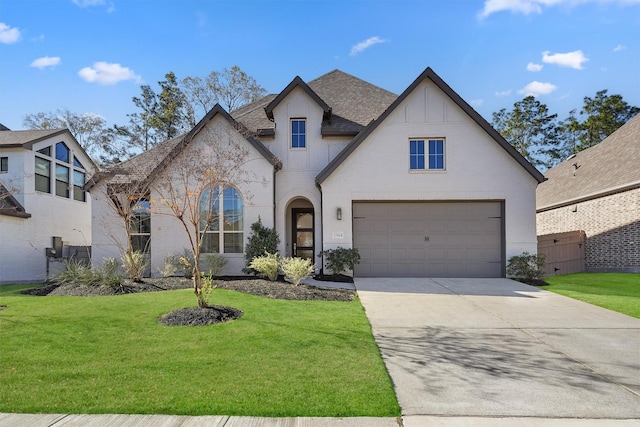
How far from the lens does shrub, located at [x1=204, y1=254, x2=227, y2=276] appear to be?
1254 cm

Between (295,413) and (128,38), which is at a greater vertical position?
(128,38)

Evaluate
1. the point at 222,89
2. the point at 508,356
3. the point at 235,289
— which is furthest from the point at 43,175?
the point at 508,356

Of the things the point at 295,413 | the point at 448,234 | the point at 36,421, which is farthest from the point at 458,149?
the point at 36,421

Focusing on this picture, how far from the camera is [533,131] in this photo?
38.5m

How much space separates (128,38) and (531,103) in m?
39.2

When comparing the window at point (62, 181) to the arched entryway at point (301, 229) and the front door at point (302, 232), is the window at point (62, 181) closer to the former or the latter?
the arched entryway at point (301, 229)

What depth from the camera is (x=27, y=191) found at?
53.0 feet

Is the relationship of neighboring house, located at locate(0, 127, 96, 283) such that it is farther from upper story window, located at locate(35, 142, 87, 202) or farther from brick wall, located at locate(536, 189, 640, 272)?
brick wall, located at locate(536, 189, 640, 272)

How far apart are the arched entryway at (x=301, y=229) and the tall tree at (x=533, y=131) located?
3168 centimetres

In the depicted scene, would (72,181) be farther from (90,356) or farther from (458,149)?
(458,149)

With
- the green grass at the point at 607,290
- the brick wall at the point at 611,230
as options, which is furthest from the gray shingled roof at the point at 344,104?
the brick wall at the point at 611,230

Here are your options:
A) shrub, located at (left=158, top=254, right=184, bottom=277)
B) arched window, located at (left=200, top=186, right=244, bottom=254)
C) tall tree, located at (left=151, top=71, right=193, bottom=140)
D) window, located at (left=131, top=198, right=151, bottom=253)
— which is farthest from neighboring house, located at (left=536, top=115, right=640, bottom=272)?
tall tree, located at (left=151, top=71, right=193, bottom=140)

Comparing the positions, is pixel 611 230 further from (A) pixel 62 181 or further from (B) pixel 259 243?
(A) pixel 62 181

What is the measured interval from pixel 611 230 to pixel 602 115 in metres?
25.7
